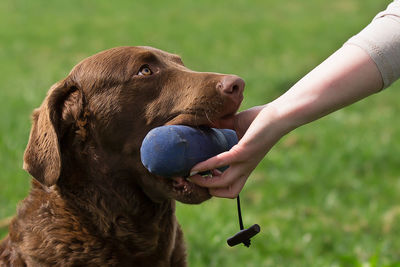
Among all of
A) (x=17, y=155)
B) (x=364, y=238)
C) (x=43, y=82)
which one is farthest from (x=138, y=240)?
(x=43, y=82)

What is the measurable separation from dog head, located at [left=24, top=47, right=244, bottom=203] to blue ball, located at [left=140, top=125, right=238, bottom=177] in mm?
172

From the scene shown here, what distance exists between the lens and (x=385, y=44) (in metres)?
2.92

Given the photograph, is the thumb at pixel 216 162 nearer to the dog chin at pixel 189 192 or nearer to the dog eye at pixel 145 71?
the dog chin at pixel 189 192

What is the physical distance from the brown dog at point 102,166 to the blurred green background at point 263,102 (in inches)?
52.7

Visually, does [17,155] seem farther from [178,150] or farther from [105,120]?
[178,150]

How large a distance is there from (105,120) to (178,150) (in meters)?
0.61

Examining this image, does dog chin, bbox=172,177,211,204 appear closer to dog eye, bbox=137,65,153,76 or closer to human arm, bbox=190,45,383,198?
human arm, bbox=190,45,383,198

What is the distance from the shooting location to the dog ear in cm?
331

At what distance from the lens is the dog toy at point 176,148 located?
121 inches

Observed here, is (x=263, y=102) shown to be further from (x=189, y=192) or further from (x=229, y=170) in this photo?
(x=229, y=170)

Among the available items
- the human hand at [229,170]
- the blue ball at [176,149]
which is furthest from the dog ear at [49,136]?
the human hand at [229,170]

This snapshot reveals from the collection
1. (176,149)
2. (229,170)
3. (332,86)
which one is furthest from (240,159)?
(332,86)

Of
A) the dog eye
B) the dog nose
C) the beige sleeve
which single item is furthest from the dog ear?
the beige sleeve

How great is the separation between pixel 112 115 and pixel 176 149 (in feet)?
1.89
